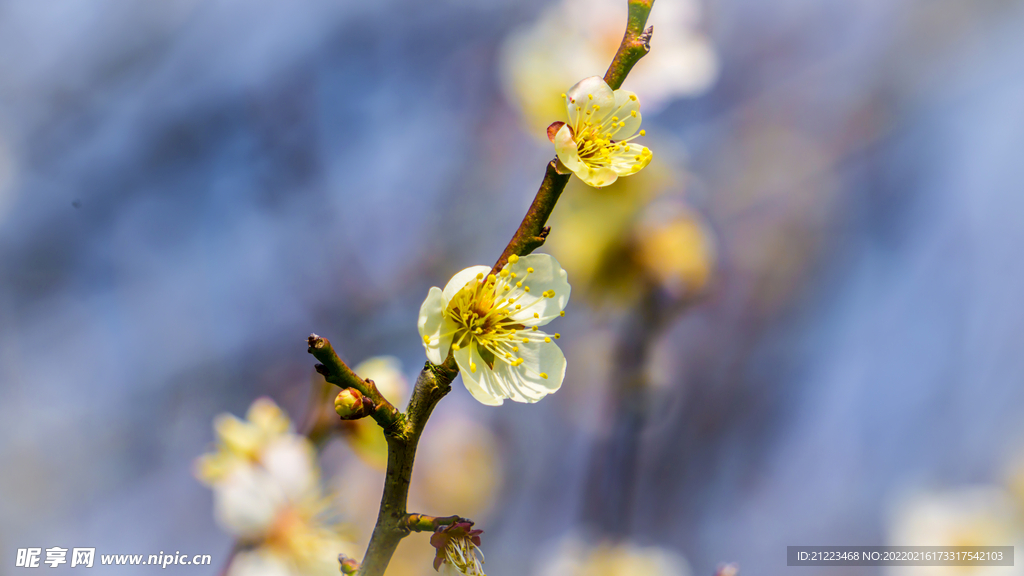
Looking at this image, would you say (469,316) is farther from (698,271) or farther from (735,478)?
(735,478)

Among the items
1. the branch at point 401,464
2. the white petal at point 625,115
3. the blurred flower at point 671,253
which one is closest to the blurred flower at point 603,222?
the blurred flower at point 671,253

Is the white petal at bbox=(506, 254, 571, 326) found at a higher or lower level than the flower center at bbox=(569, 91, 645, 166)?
lower

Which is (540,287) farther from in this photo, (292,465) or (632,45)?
(292,465)

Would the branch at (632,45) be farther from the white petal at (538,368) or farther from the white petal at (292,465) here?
the white petal at (292,465)

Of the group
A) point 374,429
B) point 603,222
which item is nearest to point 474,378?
point 374,429

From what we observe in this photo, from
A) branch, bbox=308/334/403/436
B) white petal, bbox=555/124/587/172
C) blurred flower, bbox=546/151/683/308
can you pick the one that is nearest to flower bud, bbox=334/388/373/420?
branch, bbox=308/334/403/436

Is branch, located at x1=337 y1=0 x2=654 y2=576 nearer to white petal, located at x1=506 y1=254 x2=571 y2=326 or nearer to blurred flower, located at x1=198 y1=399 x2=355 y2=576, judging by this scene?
white petal, located at x1=506 y1=254 x2=571 y2=326
